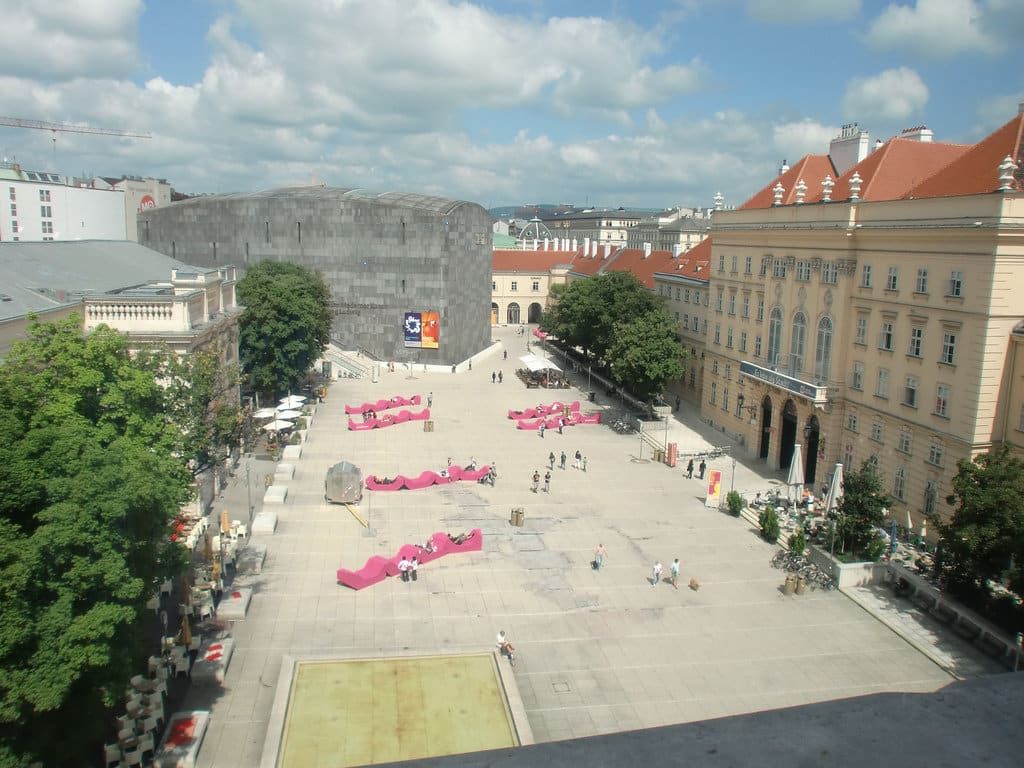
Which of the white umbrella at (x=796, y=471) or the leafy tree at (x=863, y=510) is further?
the white umbrella at (x=796, y=471)

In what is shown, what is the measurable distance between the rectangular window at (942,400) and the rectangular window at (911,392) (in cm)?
130

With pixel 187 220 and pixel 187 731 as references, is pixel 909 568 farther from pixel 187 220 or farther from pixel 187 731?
pixel 187 220

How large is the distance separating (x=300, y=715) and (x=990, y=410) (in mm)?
28405

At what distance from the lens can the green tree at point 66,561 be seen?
13.3 metres

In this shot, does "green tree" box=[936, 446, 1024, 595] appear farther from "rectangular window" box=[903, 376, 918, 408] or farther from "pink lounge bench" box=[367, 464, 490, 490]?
"pink lounge bench" box=[367, 464, 490, 490]

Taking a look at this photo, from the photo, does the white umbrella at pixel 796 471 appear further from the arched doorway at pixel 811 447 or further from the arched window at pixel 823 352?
the arched window at pixel 823 352

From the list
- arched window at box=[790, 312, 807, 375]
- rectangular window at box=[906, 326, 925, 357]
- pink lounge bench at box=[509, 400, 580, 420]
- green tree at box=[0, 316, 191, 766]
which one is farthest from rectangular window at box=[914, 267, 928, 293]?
green tree at box=[0, 316, 191, 766]

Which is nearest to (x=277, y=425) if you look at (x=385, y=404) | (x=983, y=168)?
(x=385, y=404)

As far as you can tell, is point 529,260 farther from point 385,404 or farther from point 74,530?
point 74,530

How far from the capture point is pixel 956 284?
109 ft

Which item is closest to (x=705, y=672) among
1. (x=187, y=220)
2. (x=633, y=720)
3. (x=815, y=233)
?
(x=633, y=720)

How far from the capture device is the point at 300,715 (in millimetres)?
20328

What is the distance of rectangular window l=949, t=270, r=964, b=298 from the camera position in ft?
108

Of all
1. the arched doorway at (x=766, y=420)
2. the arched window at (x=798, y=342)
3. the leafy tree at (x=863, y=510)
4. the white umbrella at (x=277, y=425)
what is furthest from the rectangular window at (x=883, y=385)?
the white umbrella at (x=277, y=425)
